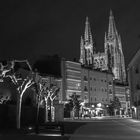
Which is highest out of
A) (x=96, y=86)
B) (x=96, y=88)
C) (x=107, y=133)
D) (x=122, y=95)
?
(x=96, y=86)

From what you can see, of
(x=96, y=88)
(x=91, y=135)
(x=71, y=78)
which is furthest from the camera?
(x=96, y=88)

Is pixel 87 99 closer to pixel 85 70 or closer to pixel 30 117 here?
pixel 85 70

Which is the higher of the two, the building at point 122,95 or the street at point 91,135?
the building at point 122,95

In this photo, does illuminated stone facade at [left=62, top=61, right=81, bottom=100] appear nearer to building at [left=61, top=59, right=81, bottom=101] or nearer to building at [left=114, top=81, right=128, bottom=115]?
building at [left=61, top=59, right=81, bottom=101]

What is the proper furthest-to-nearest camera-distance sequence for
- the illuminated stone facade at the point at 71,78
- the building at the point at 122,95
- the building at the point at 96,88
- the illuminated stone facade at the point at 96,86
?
1. the building at the point at 122,95
2. the building at the point at 96,88
3. the illuminated stone facade at the point at 96,86
4. the illuminated stone facade at the point at 71,78

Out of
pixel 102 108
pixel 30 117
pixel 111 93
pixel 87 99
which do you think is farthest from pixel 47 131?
pixel 111 93

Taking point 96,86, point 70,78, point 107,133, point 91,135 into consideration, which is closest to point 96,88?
point 96,86

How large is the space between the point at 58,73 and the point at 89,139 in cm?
Result: 9541

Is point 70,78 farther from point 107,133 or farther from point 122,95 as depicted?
point 107,133

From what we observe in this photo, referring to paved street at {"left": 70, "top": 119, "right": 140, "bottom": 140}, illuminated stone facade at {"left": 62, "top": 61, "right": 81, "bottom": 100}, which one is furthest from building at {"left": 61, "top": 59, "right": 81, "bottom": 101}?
paved street at {"left": 70, "top": 119, "right": 140, "bottom": 140}

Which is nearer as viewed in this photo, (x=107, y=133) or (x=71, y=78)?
(x=107, y=133)

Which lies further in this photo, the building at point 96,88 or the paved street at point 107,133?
the building at point 96,88

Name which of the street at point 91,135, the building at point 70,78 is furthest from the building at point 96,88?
the street at point 91,135

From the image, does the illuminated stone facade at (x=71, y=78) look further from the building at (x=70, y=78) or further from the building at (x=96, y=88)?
the building at (x=96, y=88)
